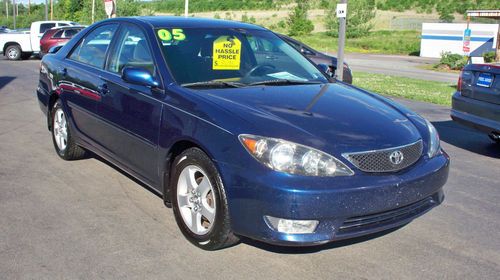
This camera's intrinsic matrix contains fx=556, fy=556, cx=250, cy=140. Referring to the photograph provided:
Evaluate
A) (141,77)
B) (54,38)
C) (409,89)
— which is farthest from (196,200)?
(54,38)

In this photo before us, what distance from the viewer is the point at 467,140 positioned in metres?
8.12

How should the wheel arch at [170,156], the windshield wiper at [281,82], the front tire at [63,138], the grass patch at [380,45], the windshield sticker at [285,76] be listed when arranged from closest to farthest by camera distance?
the wheel arch at [170,156] < the windshield wiper at [281,82] < the windshield sticker at [285,76] < the front tire at [63,138] < the grass patch at [380,45]

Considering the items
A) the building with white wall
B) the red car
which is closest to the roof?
the red car

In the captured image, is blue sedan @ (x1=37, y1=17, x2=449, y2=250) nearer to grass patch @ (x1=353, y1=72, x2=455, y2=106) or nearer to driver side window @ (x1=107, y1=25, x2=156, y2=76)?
driver side window @ (x1=107, y1=25, x2=156, y2=76)

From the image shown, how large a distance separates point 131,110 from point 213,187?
128cm

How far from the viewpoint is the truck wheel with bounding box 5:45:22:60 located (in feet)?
80.7

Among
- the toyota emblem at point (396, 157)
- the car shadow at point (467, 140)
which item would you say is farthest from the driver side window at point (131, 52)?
the car shadow at point (467, 140)

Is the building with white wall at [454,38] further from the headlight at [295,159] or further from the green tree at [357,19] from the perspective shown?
the headlight at [295,159]

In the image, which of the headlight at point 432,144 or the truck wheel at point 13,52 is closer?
the headlight at point 432,144

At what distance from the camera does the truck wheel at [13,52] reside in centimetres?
2461

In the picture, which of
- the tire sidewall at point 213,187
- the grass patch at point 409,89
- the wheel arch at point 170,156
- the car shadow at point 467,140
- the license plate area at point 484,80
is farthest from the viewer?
the grass patch at point 409,89

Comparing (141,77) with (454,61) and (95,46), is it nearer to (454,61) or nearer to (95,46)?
(95,46)

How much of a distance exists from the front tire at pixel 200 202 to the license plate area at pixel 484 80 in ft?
14.8

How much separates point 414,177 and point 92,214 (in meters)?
2.56
